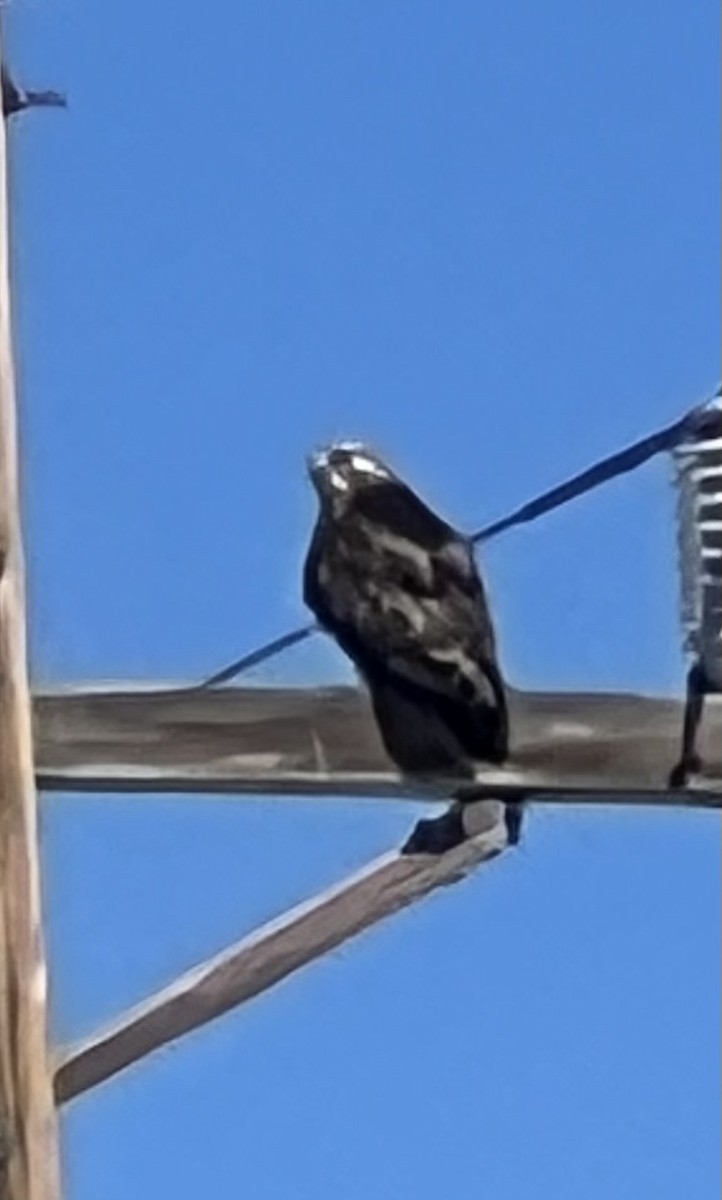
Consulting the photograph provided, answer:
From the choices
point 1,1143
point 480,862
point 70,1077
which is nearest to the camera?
point 1,1143

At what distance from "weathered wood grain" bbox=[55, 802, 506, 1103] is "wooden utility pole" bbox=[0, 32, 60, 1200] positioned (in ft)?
0.72

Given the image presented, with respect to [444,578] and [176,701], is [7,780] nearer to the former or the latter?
[176,701]

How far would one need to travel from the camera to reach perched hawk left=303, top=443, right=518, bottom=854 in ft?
12.8

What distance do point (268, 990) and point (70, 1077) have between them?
0.91 feet

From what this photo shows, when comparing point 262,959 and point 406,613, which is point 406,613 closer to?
point 406,613

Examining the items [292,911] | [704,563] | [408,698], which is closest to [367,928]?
[292,911]

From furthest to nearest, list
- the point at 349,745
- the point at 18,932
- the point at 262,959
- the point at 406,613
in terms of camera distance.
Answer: the point at 406,613 < the point at 349,745 < the point at 262,959 < the point at 18,932

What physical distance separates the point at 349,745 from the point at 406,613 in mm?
244

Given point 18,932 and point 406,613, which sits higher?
point 406,613

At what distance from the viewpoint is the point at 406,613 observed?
4066 millimetres

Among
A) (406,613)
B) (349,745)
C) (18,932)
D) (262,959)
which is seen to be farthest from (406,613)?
(18,932)

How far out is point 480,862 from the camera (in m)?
3.84

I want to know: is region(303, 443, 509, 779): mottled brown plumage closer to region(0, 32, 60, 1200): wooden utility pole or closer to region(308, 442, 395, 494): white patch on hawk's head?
region(308, 442, 395, 494): white patch on hawk's head

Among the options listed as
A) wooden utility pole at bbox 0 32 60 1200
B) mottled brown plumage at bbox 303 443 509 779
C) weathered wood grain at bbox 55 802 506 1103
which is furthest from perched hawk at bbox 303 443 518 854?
wooden utility pole at bbox 0 32 60 1200
